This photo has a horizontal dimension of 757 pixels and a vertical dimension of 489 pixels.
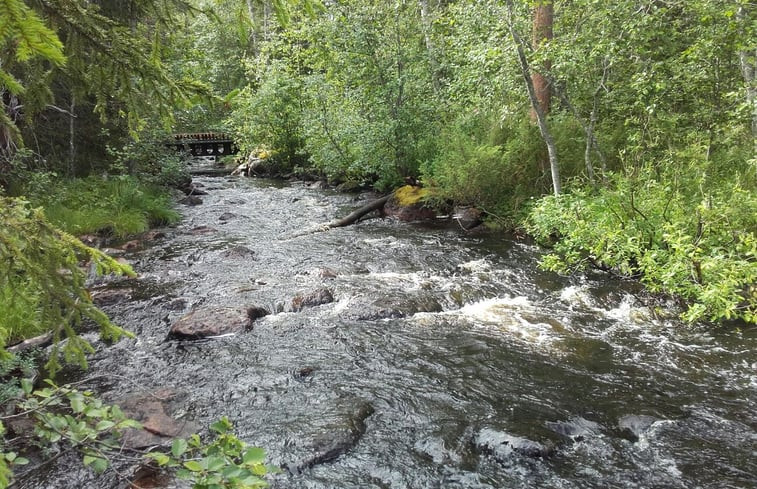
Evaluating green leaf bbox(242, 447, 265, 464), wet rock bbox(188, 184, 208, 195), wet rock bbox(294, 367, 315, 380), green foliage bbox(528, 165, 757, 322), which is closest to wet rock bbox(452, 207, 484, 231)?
green foliage bbox(528, 165, 757, 322)

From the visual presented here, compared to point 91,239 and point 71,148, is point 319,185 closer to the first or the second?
point 71,148

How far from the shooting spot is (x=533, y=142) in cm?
1263

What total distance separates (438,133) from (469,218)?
3.81 m

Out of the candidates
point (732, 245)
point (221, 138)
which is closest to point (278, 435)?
point (732, 245)

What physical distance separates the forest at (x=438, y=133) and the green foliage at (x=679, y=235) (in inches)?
1.7

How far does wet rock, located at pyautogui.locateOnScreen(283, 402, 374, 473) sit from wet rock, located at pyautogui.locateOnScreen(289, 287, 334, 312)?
3.21m

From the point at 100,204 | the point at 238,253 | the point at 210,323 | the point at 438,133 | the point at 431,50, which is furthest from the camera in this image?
the point at 431,50

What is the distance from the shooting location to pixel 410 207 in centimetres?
1473

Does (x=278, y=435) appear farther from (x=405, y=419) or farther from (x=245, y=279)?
(x=245, y=279)

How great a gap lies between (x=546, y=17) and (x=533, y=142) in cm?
311

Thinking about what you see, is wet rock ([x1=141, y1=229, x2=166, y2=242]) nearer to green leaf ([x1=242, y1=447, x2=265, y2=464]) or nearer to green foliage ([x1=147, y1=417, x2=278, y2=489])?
green foliage ([x1=147, y1=417, x2=278, y2=489])

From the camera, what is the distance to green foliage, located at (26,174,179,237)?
39.0 ft

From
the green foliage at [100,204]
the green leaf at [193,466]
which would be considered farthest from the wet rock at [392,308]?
the green foliage at [100,204]

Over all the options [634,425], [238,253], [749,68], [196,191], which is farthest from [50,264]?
[196,191]
